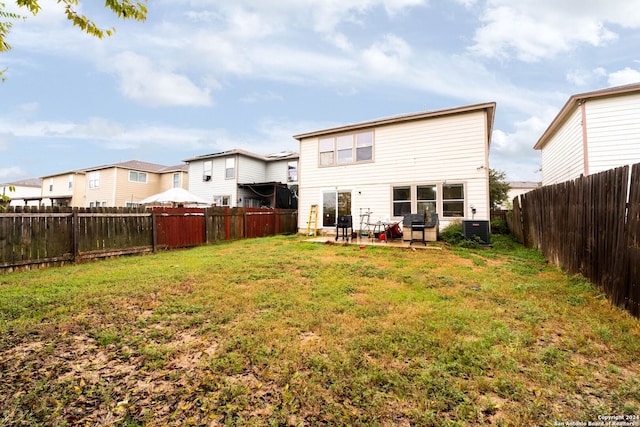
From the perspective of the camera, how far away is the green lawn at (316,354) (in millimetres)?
1807

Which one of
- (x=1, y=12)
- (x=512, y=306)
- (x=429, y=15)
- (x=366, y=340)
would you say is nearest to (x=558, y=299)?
(x=512, y=306)

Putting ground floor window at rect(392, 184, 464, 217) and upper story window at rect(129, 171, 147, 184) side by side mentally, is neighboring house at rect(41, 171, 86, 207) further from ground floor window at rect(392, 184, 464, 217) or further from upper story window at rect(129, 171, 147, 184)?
ground floor window at rect(392, 184, 464, 217)

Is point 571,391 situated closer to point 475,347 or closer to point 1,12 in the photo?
point 475,347

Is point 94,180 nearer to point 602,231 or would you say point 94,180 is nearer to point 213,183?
point 213,183

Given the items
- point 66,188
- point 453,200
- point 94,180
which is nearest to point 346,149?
point 453,200

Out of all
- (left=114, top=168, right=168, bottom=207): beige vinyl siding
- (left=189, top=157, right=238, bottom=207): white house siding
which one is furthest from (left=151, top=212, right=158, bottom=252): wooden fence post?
(left=114, top=168, right=168, bottom=207): beige vinyl siding

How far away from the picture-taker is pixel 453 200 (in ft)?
35.2

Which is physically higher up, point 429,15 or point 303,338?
point 429,15

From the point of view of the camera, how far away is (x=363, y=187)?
12500 millimetres

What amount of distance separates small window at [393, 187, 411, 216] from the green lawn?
6.81 metres

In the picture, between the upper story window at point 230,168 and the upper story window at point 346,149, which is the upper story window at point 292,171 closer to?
the upper story window at point 230,168

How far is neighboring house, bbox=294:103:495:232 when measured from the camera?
410 inches

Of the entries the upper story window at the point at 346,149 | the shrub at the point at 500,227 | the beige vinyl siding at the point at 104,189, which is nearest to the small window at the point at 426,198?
the upper story window at the point at 346,149

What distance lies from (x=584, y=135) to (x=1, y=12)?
1346 centimetres
